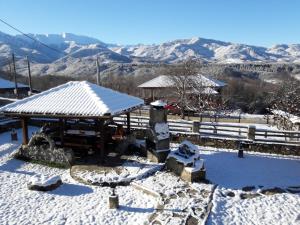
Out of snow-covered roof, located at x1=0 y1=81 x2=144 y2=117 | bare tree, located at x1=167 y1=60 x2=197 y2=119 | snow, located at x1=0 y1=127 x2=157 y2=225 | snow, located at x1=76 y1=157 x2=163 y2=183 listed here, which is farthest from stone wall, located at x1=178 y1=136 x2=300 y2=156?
bare tree, located at x1=167 y1=60 x2=197 y2=119

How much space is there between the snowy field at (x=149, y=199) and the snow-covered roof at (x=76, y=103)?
2732 millimetres

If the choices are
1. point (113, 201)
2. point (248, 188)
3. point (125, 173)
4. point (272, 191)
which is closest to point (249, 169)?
point (248, 188)

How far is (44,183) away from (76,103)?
4.38 m

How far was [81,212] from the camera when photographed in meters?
10.7

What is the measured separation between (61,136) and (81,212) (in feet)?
19.9

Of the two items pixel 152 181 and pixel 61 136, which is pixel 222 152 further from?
pixel 61 136

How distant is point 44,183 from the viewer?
494 inches

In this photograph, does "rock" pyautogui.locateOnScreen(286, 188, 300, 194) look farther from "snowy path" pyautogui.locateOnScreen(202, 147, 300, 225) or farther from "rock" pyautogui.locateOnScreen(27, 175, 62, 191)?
"rock" pyautogui.locateOnScreen(27, 175, 62, 191)

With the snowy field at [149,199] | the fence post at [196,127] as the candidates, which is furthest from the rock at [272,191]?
the fence post at [196,127]

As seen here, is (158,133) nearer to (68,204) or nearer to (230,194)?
(230,194)

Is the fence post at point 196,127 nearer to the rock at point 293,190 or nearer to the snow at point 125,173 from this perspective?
the snow at point 125,173

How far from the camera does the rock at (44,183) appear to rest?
12.5m

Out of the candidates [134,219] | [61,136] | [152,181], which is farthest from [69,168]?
[134,219]

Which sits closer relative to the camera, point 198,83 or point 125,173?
point 125,173
